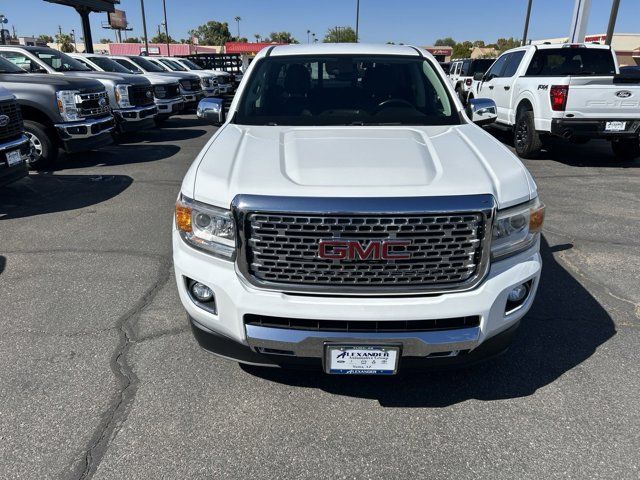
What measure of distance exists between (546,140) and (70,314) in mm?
9116

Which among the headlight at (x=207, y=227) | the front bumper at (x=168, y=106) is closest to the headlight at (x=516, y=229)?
the headlight at (x=207, y=227)

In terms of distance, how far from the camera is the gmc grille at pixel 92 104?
844cm

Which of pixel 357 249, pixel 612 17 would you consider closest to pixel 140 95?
pixel 357 249

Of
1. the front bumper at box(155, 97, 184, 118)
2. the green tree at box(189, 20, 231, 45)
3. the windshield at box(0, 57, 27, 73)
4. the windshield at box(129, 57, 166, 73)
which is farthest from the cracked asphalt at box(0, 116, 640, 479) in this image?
the green tree at box(189, 20, 231, 45)

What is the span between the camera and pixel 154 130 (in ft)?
45.1

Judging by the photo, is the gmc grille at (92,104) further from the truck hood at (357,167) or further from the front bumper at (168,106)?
the truck hood at (357,167)

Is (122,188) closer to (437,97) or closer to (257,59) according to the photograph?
(257,59)

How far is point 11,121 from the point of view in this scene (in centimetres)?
640

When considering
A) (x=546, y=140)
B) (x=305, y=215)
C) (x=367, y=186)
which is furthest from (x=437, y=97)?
(x=546, y=140)

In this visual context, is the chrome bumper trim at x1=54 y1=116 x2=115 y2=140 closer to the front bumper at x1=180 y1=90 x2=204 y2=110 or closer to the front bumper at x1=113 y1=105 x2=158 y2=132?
the front bumper at x1=113 y1=105 x2=158 y2=132

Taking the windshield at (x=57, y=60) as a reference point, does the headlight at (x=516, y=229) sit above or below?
below

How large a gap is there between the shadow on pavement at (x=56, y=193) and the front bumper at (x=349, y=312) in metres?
4.85

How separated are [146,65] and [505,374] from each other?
16334 mm

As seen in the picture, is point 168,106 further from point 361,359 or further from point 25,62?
point 361,359
